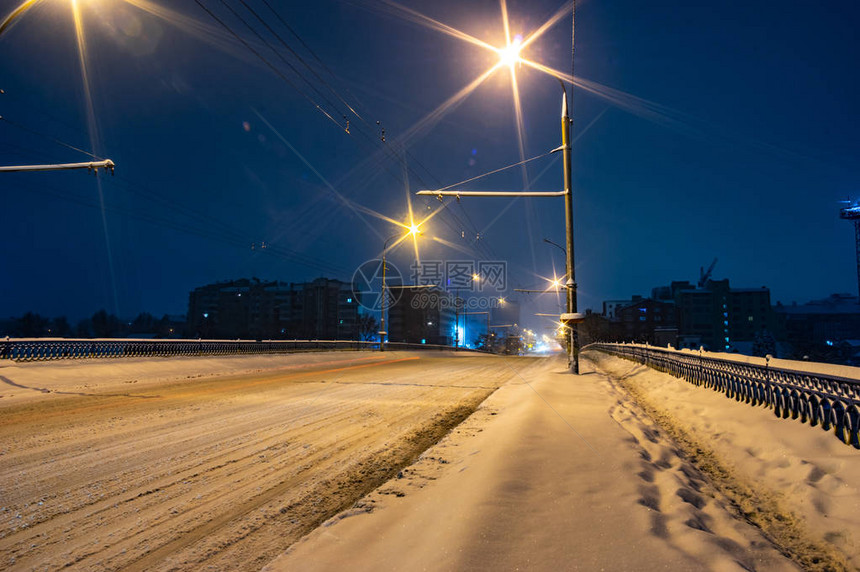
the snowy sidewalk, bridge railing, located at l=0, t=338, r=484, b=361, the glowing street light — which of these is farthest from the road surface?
the glowing street light

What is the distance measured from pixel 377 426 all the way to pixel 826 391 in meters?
5.70

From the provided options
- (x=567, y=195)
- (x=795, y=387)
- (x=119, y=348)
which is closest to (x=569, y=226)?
(x=567, y=195)

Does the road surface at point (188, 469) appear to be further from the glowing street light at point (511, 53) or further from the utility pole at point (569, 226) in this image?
the glowing street light at point (511, 53)

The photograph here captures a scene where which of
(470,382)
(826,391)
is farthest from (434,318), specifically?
(826,391)

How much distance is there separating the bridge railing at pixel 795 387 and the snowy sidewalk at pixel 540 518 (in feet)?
5.47

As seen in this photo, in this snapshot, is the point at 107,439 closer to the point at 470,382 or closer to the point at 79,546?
the point at 79,546

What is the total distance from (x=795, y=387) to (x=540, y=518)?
14.7 feet

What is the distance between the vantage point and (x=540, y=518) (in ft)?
9.86

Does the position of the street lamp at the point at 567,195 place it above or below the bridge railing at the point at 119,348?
above

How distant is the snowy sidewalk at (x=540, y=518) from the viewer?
8.07 feet

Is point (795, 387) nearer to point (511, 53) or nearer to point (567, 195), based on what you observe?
point (567, 195)

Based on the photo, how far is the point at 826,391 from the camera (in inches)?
186

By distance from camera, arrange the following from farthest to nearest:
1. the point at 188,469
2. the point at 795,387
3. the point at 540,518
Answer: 1. the point at 795,387
2. the point at 188,469
3. the point at 540,518

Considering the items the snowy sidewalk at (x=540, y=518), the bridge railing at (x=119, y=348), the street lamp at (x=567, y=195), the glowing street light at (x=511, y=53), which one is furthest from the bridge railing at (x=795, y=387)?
the bridge railing at (x=119, y=348)
